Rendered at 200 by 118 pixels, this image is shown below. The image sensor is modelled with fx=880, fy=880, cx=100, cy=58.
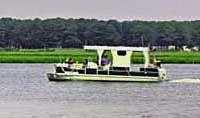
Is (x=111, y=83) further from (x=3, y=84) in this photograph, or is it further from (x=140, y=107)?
(x=140, y=107)

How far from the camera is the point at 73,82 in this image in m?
75.8

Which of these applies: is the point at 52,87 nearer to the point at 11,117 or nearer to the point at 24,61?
the point at 11,117

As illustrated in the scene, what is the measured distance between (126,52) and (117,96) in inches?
708

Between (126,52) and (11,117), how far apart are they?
36073 mm

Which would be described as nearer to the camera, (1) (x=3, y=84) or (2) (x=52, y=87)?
(2) (x=52, y=87)

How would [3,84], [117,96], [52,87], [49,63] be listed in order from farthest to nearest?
1. [49,63]
2. [3,84]
3. [52,87]
4. [117,96]

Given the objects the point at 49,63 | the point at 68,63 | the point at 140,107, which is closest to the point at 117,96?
the point at 140,107

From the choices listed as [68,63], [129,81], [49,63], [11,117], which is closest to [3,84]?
[68,63]

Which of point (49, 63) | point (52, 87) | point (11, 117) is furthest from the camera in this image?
point (49, 63)

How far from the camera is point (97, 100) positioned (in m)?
57.3

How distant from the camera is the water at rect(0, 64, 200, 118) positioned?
46.5 m

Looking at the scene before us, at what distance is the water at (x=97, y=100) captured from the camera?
4647cm

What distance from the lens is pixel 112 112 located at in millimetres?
47469

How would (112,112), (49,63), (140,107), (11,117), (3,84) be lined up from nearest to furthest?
(11,117) → (112,112) → (140,107) → (3,84) → (49,63)
